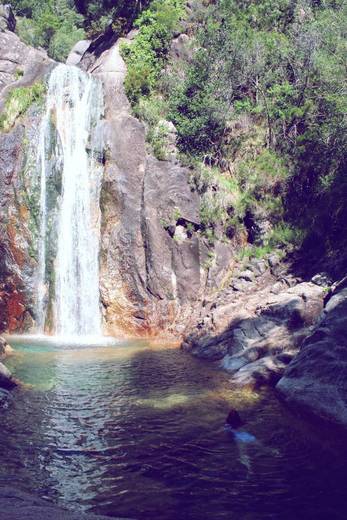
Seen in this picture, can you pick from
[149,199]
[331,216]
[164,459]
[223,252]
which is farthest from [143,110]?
[164,459]

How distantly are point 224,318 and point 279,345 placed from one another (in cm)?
349

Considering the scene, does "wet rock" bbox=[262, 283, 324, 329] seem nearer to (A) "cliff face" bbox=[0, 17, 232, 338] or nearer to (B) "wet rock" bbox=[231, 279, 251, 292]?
(B) "wet rock" bbox=[231, 279, 251, 292]

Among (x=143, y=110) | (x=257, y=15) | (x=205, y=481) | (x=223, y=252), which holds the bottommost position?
(x=205, y=481)

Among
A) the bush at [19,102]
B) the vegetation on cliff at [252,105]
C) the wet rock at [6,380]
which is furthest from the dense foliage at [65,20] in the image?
the wet rock at [6,380]

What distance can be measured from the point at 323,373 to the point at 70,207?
1432 cm

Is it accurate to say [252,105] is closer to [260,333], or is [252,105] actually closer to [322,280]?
[322,280]

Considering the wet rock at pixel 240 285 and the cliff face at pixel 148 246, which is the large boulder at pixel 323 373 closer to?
the wet rock at pixel 240 285

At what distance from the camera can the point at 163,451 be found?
833cm

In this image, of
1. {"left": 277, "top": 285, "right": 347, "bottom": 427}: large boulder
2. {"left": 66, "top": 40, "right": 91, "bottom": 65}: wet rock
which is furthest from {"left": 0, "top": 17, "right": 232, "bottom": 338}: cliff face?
{"left": 66, "top": 40, "right": 91, "bottom": 65}: wet rock

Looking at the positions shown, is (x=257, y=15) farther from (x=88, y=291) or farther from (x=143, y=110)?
(x=88, y=291)

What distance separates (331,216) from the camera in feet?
63.0

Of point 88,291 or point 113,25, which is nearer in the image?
point 88,291

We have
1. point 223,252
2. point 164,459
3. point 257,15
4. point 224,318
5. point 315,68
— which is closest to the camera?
point 164,459

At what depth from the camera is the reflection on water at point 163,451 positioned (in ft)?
21.8
